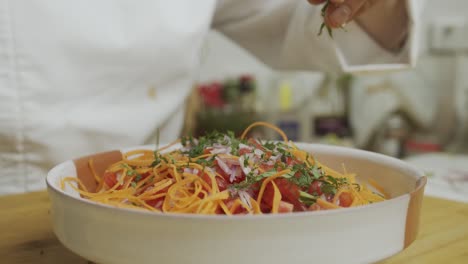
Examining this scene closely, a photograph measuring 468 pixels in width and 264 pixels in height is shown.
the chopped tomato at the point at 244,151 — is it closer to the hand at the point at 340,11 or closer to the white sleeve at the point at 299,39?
the hand at the point at 340,11

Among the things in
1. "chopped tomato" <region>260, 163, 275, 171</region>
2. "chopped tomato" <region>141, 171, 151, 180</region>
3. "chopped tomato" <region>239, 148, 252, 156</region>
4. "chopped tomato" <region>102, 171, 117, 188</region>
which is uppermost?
"chopped tomato" <region>239, 148, 252, 156</region>

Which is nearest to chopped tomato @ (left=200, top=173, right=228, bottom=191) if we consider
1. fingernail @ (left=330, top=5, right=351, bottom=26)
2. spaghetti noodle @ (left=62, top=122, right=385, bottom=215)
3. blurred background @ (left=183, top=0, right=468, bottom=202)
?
spaghetti noodle @ (left=62, top=122, right=385, bottom=215)

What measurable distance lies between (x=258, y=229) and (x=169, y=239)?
65mm

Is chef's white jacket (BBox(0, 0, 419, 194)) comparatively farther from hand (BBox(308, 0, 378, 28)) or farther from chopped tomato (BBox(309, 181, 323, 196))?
chopped tomato (BBox(309, 181, 323, 196))

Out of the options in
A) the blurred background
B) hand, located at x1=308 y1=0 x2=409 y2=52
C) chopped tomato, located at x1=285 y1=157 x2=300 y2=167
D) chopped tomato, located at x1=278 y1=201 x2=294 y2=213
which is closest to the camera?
chopped tomato, located at x1=278 y1=201 x2=294 y2=213

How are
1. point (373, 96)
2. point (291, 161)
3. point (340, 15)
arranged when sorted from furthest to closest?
point (373, 96), point (340, 15), point (291, 161)

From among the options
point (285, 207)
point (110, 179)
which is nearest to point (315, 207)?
point (285, 207)

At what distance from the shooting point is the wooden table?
1.81 feet

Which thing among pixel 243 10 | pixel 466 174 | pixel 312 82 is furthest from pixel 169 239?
pixel 312 82

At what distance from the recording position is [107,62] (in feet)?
3.55

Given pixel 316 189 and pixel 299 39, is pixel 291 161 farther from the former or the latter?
pixel 299 39

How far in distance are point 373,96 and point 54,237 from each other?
7.35 feet

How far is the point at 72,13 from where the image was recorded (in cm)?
103

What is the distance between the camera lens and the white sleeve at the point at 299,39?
40.9 inches
